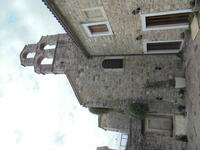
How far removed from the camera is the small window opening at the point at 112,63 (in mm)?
11642

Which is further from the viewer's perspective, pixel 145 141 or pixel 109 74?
pixel 109 74

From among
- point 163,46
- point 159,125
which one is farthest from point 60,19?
point 159,125

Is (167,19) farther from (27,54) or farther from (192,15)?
(27,54)

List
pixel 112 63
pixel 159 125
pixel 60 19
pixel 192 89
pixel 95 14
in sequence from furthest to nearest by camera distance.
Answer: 1. pixel 112 63
2. pixel 159 125
3. pixel 60 19
4. pixel 95 14
5. pixel 192 89

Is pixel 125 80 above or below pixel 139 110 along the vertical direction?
above

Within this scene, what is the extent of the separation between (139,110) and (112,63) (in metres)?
2.95

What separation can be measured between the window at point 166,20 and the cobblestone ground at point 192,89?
0.74 m

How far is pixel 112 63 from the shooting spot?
11.8 metres

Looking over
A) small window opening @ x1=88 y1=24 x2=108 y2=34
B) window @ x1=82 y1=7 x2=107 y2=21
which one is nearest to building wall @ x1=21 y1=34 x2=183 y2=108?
small window opening @ x1=88 y1=24 x2=108 y2=34

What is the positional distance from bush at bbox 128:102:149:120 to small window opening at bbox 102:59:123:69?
7.36 feet

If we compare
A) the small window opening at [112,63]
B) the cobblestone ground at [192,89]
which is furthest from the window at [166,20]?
the small window opening at [112,63]

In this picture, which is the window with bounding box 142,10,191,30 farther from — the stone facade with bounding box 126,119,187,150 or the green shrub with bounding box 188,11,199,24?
the stone facade with bounding box 126,119,187,150

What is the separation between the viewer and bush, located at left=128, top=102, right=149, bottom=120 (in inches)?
417

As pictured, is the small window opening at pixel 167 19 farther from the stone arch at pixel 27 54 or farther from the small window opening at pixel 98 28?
the stone arch at pixel 27 54
